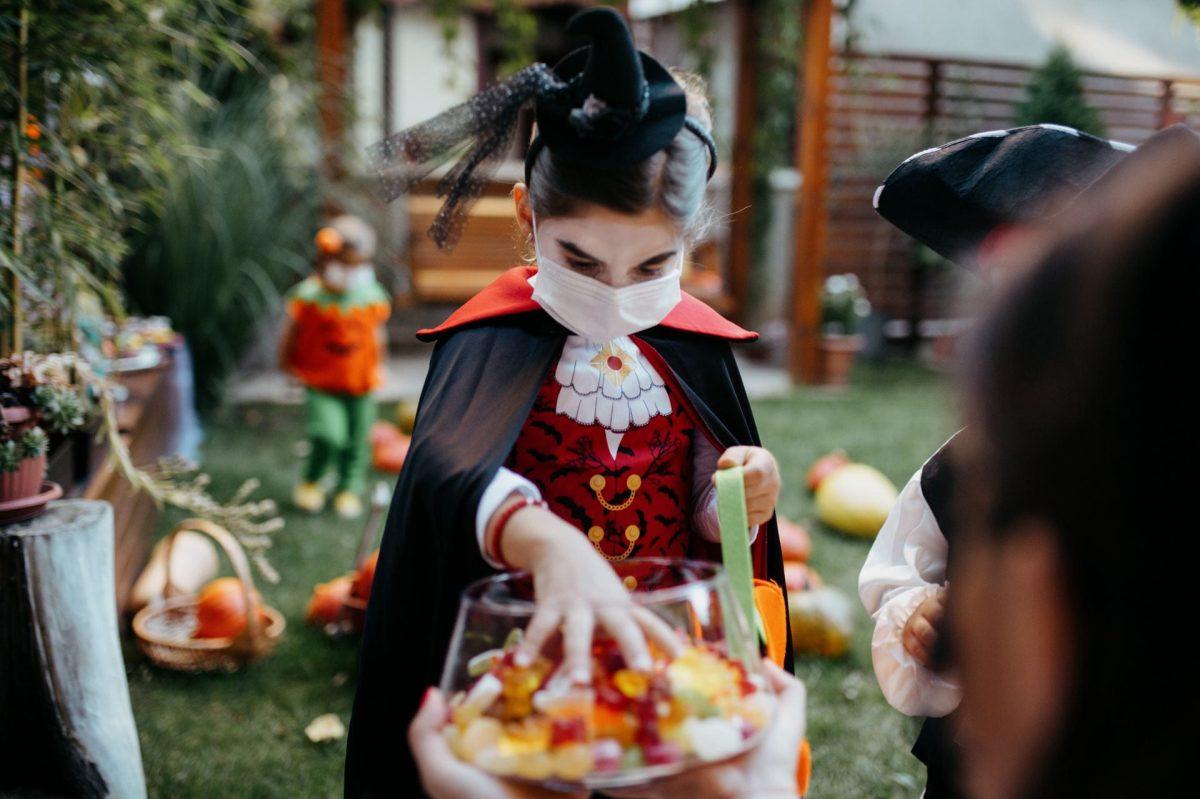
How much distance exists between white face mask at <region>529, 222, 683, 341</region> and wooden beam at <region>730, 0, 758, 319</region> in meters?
8.16

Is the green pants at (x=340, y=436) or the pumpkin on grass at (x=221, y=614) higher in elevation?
the green pants at (x=340, y=436)

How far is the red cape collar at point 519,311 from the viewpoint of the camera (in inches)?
66.4

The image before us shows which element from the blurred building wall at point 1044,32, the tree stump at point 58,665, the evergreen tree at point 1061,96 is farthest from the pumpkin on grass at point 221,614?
the blurred building wall at point 1044,32

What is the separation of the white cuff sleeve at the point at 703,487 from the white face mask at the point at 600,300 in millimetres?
263

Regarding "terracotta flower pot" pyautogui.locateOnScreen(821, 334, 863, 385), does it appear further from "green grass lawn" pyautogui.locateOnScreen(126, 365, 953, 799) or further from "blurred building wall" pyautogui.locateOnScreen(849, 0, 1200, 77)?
"blurred building wall" pyautogui.locateOnScreen(849, 0, 1200, 77)

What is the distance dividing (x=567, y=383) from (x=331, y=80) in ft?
21.4

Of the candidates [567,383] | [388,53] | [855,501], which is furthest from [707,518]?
[388,53]

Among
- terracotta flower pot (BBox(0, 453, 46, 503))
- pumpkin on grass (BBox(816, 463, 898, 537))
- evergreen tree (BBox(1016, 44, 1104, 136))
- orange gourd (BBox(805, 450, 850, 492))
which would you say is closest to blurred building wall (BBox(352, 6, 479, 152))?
evergreen tree (BBox(1016, 44, 1104, 136))

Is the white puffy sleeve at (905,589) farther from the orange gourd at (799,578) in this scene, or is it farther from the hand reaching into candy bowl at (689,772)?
the orange gourd at (799,578)

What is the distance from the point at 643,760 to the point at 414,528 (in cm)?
67

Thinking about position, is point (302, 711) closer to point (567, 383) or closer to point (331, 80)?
point (567, 383)

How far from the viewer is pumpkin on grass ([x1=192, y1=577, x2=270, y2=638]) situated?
11.5ft

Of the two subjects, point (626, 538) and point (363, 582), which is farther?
point (363, 582)

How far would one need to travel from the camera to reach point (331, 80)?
7.48 meters
